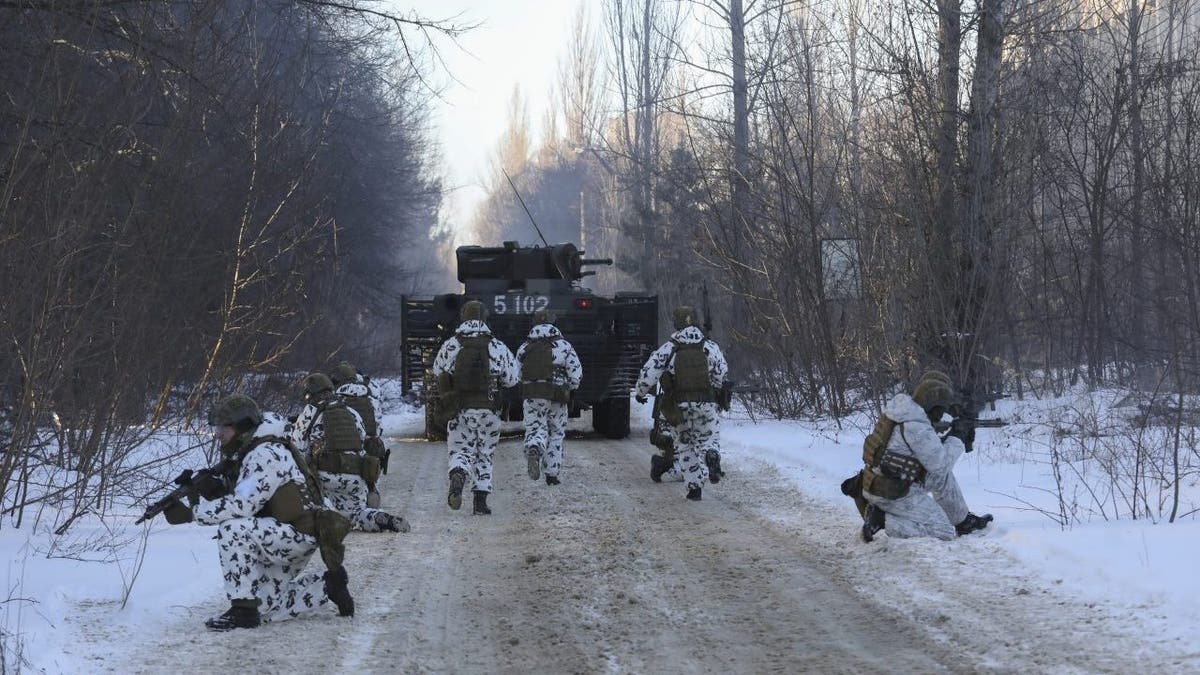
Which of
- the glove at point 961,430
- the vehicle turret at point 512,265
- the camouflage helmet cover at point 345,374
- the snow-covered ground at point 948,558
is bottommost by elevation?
the snow-covered ground at point 948,558

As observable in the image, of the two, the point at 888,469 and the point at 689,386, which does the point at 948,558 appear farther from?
the point at 689,386

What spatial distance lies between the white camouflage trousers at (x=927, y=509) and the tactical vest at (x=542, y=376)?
14.9 feet

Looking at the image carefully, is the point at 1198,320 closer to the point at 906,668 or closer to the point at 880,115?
the point at 880,115

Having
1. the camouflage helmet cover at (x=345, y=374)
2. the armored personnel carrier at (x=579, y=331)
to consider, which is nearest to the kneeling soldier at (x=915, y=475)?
the camouflage helmet cover at (x=345, y=374)

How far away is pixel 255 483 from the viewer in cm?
654

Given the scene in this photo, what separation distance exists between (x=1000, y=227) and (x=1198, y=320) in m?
2.37

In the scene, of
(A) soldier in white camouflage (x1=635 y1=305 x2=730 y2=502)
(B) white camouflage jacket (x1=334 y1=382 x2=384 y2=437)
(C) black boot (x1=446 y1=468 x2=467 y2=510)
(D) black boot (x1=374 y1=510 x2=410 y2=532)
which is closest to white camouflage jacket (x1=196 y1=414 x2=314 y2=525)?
(D) black boot (x1=374 y1=510 x2=410 y2=532)

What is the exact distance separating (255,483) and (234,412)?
1.21 feet

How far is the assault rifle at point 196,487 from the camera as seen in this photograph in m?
6.32

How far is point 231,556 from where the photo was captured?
6566 mm

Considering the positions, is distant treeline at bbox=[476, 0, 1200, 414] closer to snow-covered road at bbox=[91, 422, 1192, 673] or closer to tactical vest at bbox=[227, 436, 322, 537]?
snow-covered road at bbox=[91, 422, 1192, 673]

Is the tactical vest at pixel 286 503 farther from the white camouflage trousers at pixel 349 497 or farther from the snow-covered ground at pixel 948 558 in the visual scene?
the white camouflage trousers at pixel 349 497

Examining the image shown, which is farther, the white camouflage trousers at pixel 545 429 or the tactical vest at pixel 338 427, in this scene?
the white camouflage trousers at pixel 545 429

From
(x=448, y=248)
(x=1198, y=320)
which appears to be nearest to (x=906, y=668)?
(x=1198, y=320)
